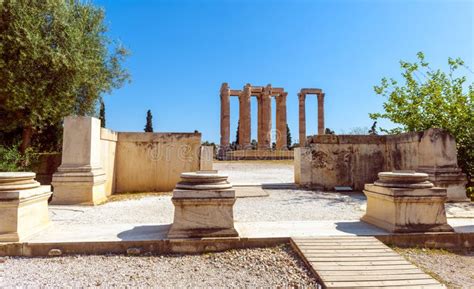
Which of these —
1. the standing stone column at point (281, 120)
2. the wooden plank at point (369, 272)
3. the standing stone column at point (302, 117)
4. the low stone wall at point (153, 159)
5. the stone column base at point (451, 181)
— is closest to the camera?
the wooden plank at point (369, 272)

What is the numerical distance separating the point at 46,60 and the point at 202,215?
8381mm

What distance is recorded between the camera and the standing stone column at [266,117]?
Answer: 31688mm

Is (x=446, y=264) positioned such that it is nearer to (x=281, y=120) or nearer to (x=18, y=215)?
(x=18, y=215)

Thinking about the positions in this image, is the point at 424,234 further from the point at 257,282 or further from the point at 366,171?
the point at 366,171

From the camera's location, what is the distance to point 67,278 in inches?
138

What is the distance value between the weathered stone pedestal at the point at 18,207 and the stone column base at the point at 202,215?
203cm

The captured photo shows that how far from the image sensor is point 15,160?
9.41 m

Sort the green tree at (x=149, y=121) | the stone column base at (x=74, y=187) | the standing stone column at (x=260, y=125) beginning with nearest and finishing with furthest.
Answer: the stone column base at (x=74, y=187), the standing stone column at (x=260, y=125), the green tree at (x=149, y=121)

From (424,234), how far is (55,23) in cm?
1149

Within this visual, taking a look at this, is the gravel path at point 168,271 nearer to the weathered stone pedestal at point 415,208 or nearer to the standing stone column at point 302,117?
the weathered stone pedestal at point 415,208

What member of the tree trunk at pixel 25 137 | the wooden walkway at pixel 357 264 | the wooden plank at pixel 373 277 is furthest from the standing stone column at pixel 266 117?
the wooden plank at pixel 373 277

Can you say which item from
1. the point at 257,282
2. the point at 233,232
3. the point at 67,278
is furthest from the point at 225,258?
the point at 67,278

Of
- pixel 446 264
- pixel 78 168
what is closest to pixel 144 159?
pixel 78 168

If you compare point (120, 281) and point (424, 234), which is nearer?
point (120, 281)
